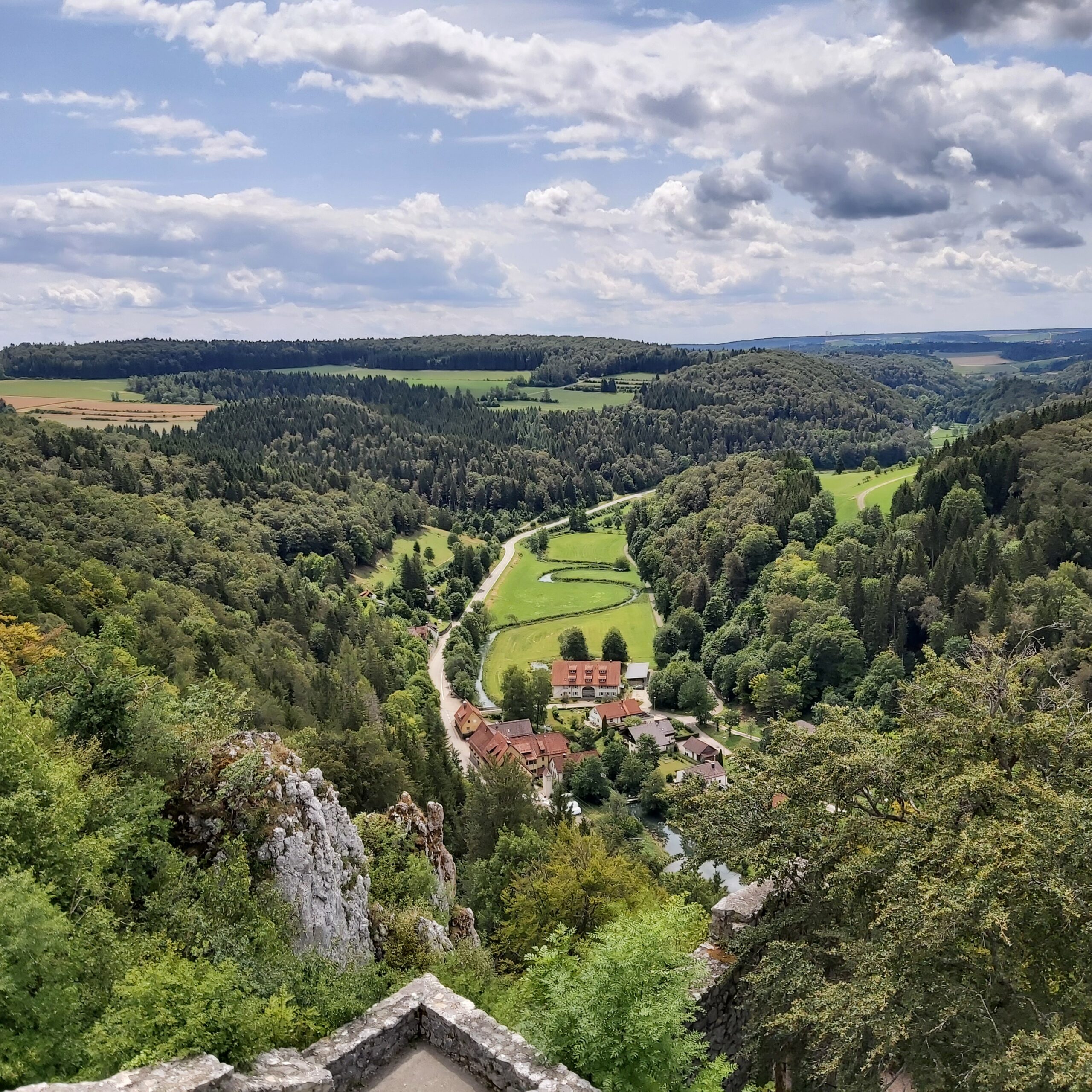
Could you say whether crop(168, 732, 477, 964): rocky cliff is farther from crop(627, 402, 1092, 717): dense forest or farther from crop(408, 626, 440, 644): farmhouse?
crop(408, 626, 440, 644): farmhouse

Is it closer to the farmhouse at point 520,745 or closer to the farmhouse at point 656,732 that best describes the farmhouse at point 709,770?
the farmhouse at point 656,732

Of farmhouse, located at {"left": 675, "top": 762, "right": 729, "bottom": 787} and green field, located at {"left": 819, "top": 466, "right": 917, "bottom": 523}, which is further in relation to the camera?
green field, located at {"left": 819, "top": 466, "right": 917, "bottom": 523}

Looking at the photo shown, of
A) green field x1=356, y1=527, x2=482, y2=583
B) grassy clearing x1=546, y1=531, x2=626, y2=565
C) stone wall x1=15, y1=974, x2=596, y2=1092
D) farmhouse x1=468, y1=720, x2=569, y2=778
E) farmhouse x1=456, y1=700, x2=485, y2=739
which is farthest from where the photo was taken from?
grassy clearing x1=546, y1=531, x2=626, y2=565

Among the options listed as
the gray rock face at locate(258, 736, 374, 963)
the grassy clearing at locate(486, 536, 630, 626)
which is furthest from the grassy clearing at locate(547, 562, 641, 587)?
the gray rock face at locate(258, 736, 374, 963)

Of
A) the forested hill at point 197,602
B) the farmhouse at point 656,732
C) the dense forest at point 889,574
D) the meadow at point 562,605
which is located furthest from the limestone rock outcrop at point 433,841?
the meadow at point 562,605

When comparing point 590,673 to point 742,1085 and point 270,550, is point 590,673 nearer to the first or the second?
point 270,550

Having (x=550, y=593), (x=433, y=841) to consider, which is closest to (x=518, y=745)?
(x=433, y=841)
